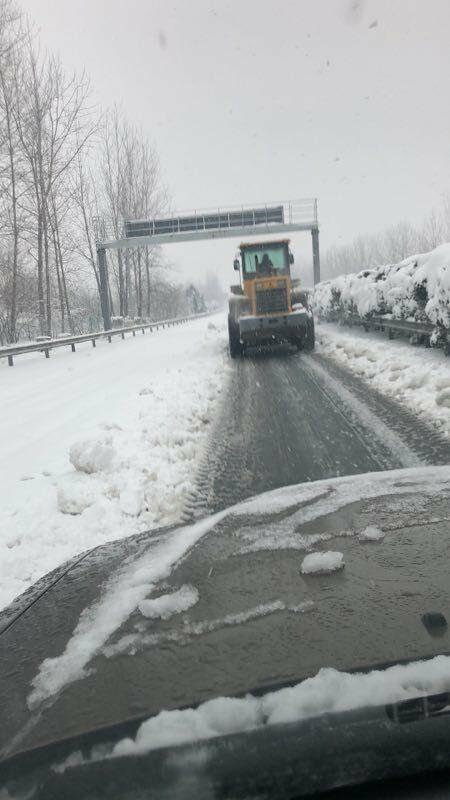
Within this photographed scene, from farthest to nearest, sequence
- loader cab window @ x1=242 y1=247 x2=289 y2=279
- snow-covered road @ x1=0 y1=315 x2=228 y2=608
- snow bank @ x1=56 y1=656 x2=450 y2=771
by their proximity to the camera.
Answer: loader cab window @ x1=242 y1=247 x2=289 y2=279 → snow-covered road @ x1=0 y1=315 x2=228 y2=608 → snow bank @ x1=56 y1=656 x2=450 y2=771

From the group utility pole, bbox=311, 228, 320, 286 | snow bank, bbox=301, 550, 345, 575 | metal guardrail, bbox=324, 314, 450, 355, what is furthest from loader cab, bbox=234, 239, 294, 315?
utility pole, bbox=311, 228, 320, 286

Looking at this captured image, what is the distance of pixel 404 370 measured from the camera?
9773 mm

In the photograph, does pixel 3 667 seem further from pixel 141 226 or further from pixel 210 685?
pixel 141 226

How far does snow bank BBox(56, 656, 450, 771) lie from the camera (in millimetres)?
1109

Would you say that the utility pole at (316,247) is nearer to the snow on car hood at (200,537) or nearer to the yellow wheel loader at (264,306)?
the yellow wheel loader at (264,306)

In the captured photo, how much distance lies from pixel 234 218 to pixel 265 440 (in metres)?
33.6

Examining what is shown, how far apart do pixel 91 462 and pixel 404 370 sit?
256 inches

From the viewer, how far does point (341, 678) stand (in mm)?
1214

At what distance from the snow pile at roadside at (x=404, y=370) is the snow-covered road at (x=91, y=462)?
2.95 m

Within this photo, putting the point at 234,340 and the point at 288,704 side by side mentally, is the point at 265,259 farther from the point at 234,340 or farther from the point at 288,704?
the point at 288,704

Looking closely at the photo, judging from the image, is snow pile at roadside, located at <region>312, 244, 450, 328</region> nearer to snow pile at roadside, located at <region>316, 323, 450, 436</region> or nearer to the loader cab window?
snow pile at roadside, located at <region>316, 323, 450, 436</region>

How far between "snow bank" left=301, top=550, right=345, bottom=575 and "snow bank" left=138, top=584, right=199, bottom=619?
15.2 inches

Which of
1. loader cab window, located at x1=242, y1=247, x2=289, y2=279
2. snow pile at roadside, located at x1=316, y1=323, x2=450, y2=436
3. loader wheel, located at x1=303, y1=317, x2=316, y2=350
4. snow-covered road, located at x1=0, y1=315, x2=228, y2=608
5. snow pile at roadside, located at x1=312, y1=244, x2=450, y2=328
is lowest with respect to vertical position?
snow-covered road, located at x1=0, y1=315, x2=228, y2=608

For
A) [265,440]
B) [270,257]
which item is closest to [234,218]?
[270,257]
